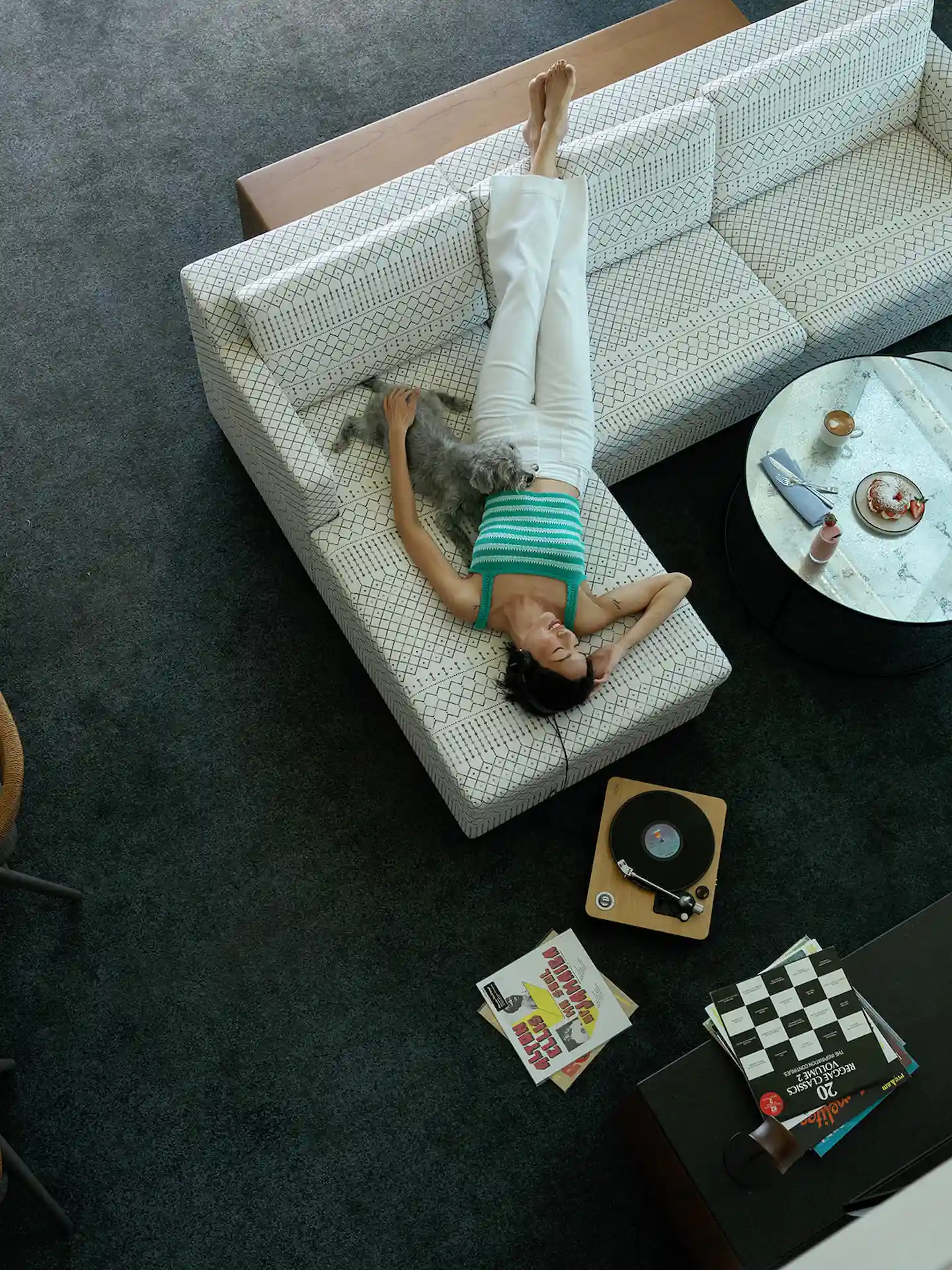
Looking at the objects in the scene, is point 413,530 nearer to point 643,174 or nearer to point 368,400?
point 368,400

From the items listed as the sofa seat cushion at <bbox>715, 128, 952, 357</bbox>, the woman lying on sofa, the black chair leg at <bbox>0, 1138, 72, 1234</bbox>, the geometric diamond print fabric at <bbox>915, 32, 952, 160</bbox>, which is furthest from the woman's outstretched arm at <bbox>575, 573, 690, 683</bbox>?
the geometric diamond print fabric at <bbox>915, 32, 952, 160</bbox>

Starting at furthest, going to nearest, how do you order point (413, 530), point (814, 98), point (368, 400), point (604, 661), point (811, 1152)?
point (814, 98)
point (368, 400)
point (413, 530)
point (604, 661)
point (811, 1152)

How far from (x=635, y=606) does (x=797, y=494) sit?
1.98 feet

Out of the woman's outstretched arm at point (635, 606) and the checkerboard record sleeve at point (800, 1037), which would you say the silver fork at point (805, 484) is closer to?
the woman's outstretched arm at point (635, 606)

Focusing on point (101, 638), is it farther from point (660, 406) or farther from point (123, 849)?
point (660, 406)

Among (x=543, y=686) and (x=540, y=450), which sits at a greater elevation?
(x=540, y=450)

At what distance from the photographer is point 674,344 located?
347 centimetres

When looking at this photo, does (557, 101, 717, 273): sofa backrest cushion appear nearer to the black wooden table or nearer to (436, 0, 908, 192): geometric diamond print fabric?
(436, 0, 908, 192): geometric diamond print fabric

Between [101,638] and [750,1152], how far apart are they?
218cm

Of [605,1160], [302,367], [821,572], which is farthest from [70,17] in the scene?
[605,1160]

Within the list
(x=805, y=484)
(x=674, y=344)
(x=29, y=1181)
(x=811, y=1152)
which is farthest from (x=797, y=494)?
(x=29, y=1181)

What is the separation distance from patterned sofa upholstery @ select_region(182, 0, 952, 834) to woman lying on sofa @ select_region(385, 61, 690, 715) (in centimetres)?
7

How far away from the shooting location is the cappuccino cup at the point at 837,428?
3.30 m

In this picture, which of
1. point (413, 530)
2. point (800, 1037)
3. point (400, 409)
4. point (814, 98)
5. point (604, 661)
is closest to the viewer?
point (800, 1037)
